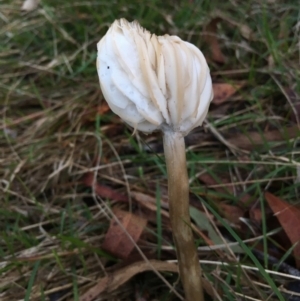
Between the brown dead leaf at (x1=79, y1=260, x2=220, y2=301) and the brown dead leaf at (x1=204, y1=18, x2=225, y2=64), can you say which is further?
the brown dead leaf at (x1=204, y1=18, x2=225, y2=64)

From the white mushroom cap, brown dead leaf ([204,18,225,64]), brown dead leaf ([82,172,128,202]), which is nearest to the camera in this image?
the white mushroom cap

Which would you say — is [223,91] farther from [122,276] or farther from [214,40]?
[122,276]

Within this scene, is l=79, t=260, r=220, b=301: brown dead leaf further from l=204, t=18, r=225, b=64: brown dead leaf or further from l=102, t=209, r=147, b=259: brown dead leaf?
l=204, t=18, r=225, b=64: brown dead leaf

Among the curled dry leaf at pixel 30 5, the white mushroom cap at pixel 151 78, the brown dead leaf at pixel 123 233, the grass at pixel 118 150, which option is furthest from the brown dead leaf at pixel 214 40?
the white mushroom cap at pixel 151 78

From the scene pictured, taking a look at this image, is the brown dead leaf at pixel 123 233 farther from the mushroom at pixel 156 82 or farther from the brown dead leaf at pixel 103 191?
the mushroom at pixel 156 82

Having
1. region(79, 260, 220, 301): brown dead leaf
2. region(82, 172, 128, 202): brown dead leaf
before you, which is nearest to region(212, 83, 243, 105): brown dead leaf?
region(82, 172, 128, 202): brown dead leaf

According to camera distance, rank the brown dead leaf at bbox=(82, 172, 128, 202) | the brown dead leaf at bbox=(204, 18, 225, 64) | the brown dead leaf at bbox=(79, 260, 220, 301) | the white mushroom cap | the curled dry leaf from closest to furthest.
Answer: the white mushroom cap → the brown dead leaf at bbox=(79, 260, 220, 301) → the brown dead leaf at bbox=(82, 172, 128, 202) → the brown dead leaf at bbox=(204, 18, 225, 64) → the curled dry leaf

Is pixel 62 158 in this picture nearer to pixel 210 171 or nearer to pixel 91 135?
pixel 91 135
